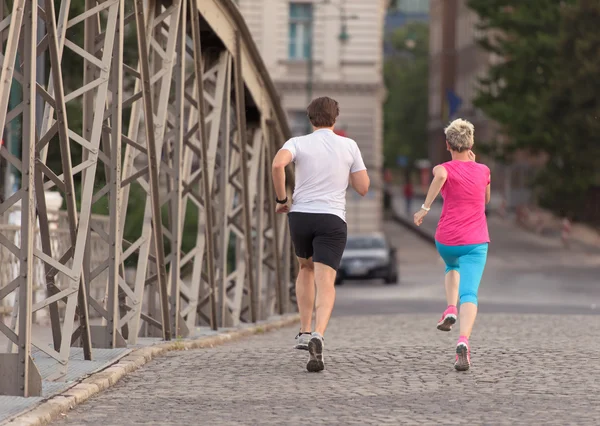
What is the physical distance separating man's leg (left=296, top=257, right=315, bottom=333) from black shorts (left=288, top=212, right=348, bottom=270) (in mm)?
216

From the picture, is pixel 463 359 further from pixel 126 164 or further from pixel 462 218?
pixel 126 164

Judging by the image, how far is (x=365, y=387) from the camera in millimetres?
9234

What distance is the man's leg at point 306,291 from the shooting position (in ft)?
35.1

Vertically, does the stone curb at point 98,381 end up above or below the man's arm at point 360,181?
below

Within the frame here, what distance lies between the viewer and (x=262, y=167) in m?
19.0

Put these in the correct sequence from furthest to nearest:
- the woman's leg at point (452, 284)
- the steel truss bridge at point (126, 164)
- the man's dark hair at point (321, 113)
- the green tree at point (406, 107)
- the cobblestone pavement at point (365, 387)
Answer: the green tree at point (406, 107) → the woman's leg at point (452, 284) → the man's dark hair at point (321, 113) → the steel truss bridge at point (126, 164) → the cobblestone pavement at point (365, 387)

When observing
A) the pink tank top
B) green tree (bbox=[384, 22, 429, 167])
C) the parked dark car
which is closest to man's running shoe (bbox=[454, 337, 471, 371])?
the pink tank top

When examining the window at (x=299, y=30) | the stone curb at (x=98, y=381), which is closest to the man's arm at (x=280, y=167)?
the stone curb at (x=98, y=381)

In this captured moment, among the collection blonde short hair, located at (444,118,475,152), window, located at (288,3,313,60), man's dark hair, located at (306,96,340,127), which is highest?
window, located at (288,3,313,60)

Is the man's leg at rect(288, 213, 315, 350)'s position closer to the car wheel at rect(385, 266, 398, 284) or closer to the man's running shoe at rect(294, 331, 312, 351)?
the man's running shoe at rect(294, 331, 312, 351)

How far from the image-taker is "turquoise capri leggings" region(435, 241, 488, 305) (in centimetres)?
1070

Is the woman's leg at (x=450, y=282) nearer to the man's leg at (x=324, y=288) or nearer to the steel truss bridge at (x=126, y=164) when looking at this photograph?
the man's leg at (x=324, y=288)

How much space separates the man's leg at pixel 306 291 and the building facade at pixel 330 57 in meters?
54.6

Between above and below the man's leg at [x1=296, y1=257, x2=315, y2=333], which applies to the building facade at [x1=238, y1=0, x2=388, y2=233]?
above
